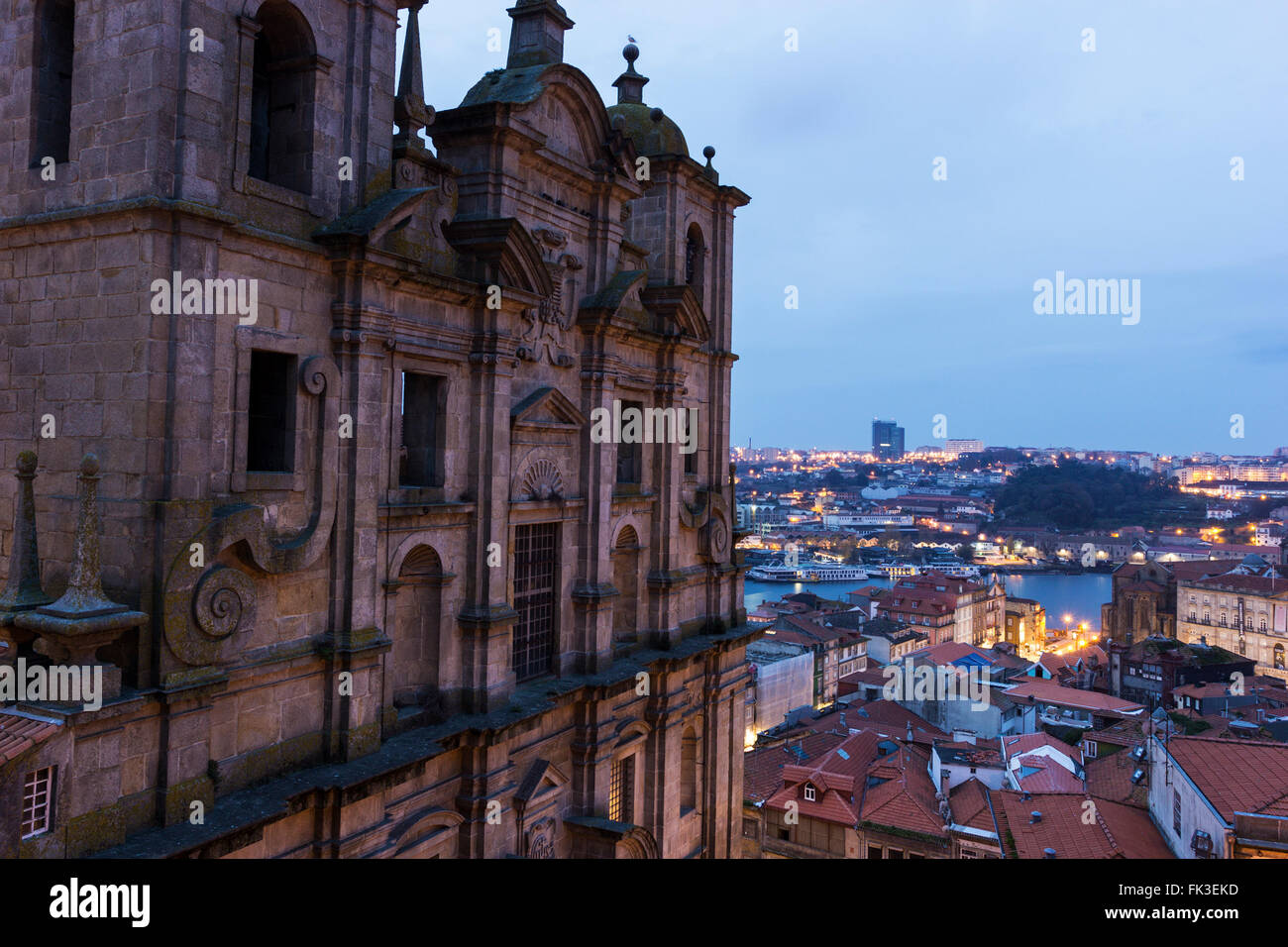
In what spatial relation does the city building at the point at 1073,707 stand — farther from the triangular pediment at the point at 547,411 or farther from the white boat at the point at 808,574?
the white boat at the point at 808,574

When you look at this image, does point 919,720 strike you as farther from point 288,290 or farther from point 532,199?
point 288,290

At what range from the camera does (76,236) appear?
12094mm

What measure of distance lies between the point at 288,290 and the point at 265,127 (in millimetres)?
3325

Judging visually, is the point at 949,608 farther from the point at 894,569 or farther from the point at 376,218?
the point at 376,218

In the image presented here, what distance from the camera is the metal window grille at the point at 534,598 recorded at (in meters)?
19.6

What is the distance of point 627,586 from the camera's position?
960 inches

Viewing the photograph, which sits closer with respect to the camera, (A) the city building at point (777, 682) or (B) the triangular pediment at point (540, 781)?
(B) the triangular pediment at point (540, 781)

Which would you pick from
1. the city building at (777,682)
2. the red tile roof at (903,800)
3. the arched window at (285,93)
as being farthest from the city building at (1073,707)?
the arched window at (285,93)

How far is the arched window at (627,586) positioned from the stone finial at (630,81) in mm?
12549

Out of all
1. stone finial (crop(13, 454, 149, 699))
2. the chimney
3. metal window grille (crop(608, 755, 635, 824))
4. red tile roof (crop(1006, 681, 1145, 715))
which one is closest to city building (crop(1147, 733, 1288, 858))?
metal window grille (crop(608, 755, 635, 824))

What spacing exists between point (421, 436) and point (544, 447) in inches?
136

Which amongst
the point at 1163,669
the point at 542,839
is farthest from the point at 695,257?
the point at 1163,669

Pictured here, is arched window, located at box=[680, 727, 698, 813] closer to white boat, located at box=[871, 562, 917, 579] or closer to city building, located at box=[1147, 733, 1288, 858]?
city building, located at box=[1147, 733, 1288, 858]
